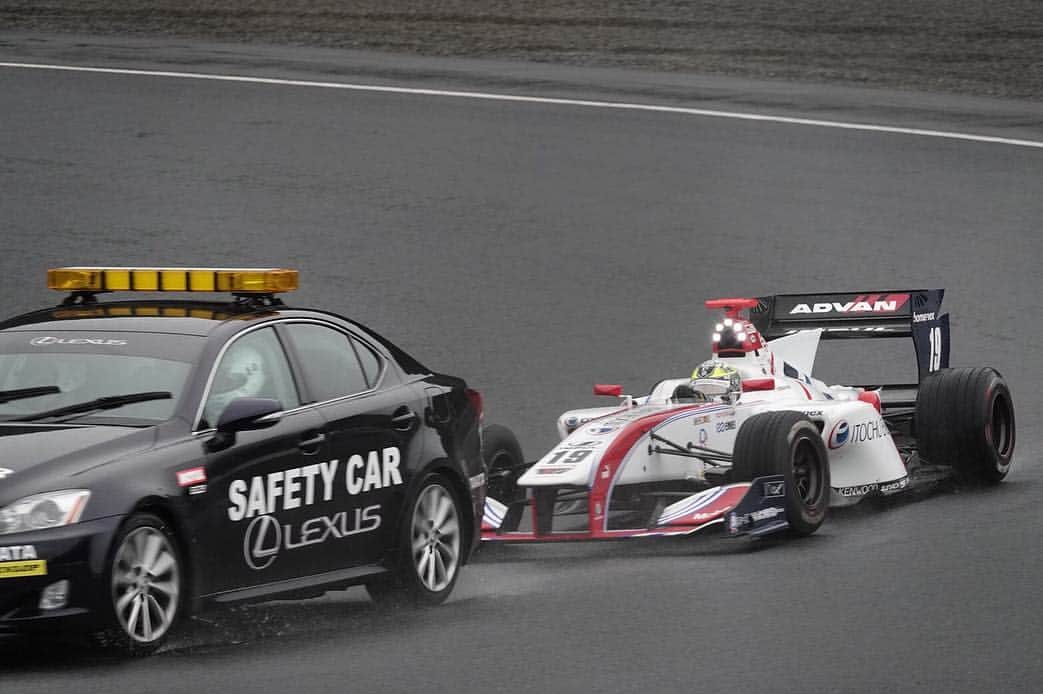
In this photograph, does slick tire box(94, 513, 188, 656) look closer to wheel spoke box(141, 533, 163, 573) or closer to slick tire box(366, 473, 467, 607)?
wheel spoke box(141, 533, 163, 573)

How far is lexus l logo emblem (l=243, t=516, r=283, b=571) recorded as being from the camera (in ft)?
27.8

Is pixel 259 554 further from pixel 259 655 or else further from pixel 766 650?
pixel 766 650

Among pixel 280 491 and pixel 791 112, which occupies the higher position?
pixel 791 112

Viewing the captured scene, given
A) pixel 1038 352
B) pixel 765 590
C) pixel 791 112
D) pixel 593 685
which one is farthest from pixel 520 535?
pixel 791 112

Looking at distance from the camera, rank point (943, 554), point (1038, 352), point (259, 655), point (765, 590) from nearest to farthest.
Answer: point (259, 655), point (765, 590), point (943, 554), point (1038, 352)

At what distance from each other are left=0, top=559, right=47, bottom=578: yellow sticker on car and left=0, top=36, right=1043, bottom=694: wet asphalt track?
39 cm

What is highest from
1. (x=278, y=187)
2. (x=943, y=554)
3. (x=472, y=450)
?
(x=278, y=187)

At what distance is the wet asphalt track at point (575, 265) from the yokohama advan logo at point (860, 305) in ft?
4.72

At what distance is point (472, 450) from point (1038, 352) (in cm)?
853

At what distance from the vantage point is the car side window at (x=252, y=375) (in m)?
8.62

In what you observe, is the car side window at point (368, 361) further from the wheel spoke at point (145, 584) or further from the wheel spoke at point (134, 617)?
the wheel spoke at point (134, 617)

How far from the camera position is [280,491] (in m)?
8.66

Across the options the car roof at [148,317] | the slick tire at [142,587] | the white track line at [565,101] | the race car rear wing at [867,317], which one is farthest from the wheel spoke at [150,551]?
the white track line at [565,101]

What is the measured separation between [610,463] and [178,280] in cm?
339
